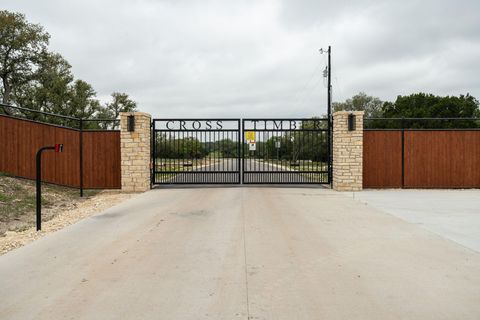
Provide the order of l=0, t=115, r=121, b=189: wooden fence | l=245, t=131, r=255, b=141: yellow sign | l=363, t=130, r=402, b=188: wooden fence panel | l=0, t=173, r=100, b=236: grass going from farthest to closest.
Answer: l=245, t=131, r=255, b=141: yellow sign → l=363, t=130, r=402, b=188: wooden fence panel → l=0, t=115, r=121, b=189: wooden fence → l=0, t=173, r=100, b=236: grass

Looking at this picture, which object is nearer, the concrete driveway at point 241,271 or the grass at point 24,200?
the concrete driveway at point 241,271

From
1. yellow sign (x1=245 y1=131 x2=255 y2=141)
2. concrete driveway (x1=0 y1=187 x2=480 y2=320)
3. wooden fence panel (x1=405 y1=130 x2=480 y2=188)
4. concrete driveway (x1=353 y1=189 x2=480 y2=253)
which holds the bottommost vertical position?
concrete driveway (x1=0 y1=187 x2=480 y2=320)

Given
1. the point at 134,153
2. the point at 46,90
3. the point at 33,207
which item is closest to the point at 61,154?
the point at 134,153

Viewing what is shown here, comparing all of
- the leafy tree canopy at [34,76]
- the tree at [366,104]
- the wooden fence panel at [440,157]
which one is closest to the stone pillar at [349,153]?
the wooden fence panel at [440,157]

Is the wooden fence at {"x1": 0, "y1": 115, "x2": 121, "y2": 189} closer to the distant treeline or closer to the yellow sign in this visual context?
the yellow sign

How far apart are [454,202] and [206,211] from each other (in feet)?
22.0

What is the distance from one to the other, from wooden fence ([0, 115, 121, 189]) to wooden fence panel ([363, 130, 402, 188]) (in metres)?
8.62

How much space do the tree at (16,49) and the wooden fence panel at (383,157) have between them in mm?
29120

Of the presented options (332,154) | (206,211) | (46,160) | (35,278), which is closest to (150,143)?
(46,160)

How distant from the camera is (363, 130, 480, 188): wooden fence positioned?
13281mm

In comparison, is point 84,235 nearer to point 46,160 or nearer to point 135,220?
point 135,220

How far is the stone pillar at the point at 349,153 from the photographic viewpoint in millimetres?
12648

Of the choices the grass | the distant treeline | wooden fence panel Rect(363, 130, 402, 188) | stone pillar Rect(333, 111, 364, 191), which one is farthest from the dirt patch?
the distant treeline

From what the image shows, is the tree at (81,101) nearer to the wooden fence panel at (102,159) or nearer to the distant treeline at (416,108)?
the wooden fence panel at (102,159)
